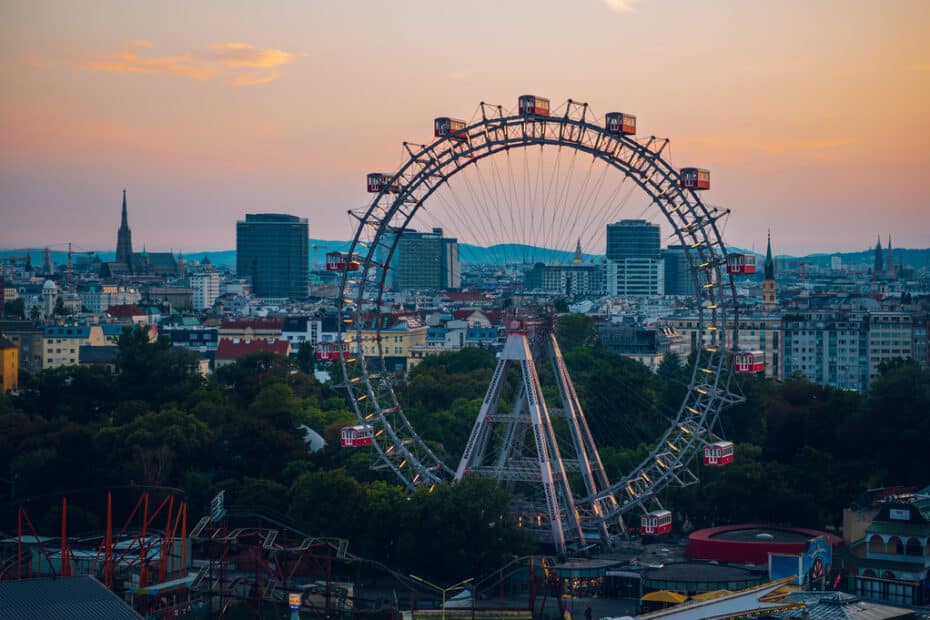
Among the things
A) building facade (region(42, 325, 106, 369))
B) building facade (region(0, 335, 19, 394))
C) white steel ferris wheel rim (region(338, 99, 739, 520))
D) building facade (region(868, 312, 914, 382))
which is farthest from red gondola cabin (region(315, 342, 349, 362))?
building facade (region(868, 312, 914, 382))

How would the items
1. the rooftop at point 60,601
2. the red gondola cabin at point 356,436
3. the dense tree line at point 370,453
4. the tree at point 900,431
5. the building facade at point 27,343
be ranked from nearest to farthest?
the rooftop at point 60,601, the dense tree line at point 370,453, the red gondola cabin at point 356,436, the tree at point 900,431, the building facade at point 27,343

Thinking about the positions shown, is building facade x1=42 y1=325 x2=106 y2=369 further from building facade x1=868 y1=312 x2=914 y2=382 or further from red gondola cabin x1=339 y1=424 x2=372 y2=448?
red gondola cabin x1=339 y1=424 x2=372 y2=448

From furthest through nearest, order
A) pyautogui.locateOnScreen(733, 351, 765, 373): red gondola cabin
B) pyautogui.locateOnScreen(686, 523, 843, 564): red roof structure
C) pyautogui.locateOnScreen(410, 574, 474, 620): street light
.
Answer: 1. pyautogui.locateOnScreen(733, 351, 765, 373): red gondola cabin
2. pyautogui.locateOnScreen(686, 523, 843, 564): red roof structure
3. pyautogui.locateOnScreen(410, 574, 474, 620): street light

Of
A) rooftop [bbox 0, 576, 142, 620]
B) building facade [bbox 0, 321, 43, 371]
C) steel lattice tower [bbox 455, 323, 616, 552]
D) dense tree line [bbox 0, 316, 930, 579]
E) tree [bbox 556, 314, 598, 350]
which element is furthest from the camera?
building facade [bbox 0, 321, 43, 371]

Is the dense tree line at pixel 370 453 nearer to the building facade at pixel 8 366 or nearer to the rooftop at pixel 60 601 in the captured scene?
the rooftop at pixel 60 601

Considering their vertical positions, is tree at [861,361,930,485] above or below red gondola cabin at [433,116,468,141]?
below

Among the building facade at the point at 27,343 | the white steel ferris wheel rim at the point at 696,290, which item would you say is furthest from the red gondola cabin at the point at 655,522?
the building facade at the point at 27,343

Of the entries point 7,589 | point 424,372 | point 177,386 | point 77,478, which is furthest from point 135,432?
point 424,372
